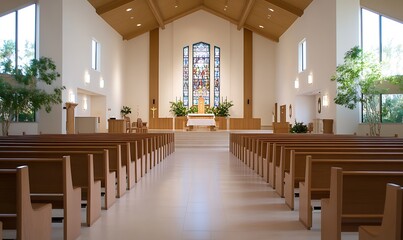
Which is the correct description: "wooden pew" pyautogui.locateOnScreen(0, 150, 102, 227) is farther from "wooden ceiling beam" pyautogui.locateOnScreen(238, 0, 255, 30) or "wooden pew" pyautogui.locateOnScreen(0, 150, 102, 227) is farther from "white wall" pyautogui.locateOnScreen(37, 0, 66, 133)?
"wooden ceiling beam" pyautogui.locateOnScreen(238, 0, 255, 30)

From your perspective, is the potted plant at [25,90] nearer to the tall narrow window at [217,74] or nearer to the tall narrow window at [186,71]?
the tall narrow window at [186,71]

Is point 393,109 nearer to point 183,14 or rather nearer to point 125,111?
point 183,14

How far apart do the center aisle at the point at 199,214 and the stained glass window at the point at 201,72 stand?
17.5m

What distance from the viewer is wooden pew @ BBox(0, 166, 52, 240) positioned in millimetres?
2172

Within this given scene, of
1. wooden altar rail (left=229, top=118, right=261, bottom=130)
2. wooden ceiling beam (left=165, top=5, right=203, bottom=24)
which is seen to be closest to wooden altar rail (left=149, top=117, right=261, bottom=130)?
wooden altar rail (left=229, top=118, right=261, bottom=130)

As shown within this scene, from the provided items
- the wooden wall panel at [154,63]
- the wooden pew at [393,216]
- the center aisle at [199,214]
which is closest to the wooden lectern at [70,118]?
the center aisle at [199,214]

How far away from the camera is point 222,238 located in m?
3.00

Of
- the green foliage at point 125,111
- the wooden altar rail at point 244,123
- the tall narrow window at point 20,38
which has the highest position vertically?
the tall narrow window at point 20,38

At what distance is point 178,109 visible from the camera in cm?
2211

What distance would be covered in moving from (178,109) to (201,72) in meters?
2.94

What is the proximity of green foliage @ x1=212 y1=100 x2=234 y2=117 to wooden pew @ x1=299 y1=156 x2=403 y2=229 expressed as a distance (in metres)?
18.4

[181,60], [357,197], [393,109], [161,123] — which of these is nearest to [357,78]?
[393,109]

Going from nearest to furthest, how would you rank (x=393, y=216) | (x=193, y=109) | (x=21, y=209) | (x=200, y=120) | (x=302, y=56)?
(x=393, y=216) < (x=21, y=209) < (x=302, y=56) < (x=200, y=120) < (x=193, y=109)

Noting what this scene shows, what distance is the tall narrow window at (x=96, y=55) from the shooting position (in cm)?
1755
